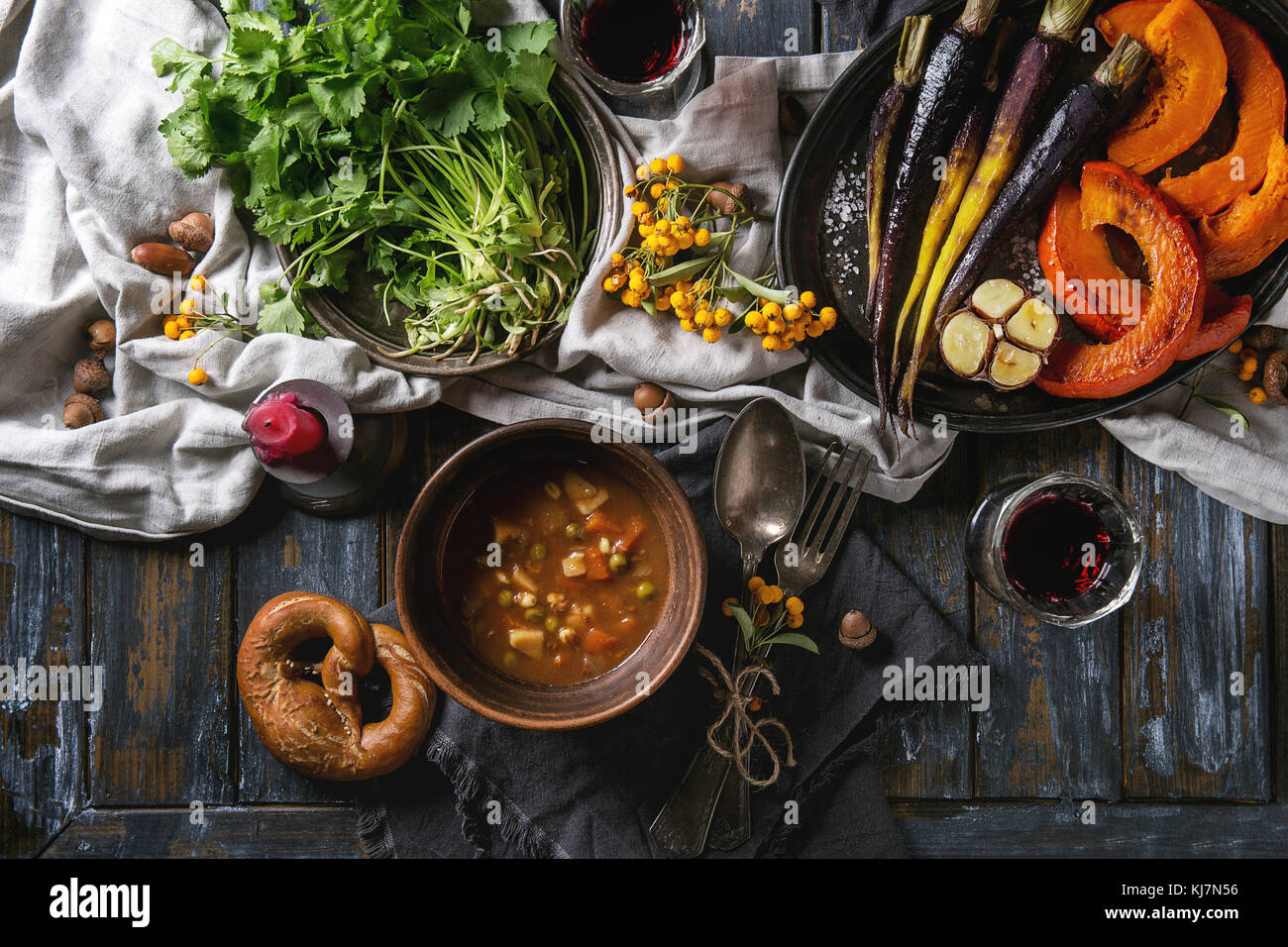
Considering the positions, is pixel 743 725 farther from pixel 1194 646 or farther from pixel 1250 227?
pixel 1250 227

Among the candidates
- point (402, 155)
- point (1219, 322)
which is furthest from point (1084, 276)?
point (402, 155)

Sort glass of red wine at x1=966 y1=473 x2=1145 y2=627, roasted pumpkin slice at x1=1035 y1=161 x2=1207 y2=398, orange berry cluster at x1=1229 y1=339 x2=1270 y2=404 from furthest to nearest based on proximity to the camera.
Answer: orange berry cluster at x1=1229 y1=339 x2=1270 y2=404, glass of red wine at x1=966 y1=473 x2=1145 y2=627, roasted pumpkin slice at x1=1035 y1=161 x2=1207 y2=398

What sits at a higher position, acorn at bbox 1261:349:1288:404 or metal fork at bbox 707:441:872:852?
acorn at bbox 1261:349:1288:404

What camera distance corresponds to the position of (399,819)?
1562 millimetres

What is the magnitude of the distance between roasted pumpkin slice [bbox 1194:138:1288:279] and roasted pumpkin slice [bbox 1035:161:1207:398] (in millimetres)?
62

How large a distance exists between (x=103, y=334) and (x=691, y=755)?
135cm

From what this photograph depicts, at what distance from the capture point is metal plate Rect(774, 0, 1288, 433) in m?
1.43

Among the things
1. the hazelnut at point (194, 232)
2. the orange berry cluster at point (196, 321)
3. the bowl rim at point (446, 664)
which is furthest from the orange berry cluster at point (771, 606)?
the hazelnut at point (194, 232)

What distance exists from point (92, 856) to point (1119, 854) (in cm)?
194

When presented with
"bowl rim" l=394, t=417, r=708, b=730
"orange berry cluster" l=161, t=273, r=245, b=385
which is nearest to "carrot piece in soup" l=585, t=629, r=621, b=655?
"bowl rim" l=394, t=417, r=708, b=730

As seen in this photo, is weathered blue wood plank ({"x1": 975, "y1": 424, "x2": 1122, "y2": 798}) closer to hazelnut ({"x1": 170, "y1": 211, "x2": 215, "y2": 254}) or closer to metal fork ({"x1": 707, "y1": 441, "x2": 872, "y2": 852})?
metal fork ({"x1": 707, "y1": 441, "x2": 872, "y2": 852})

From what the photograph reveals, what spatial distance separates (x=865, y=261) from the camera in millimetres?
1530
